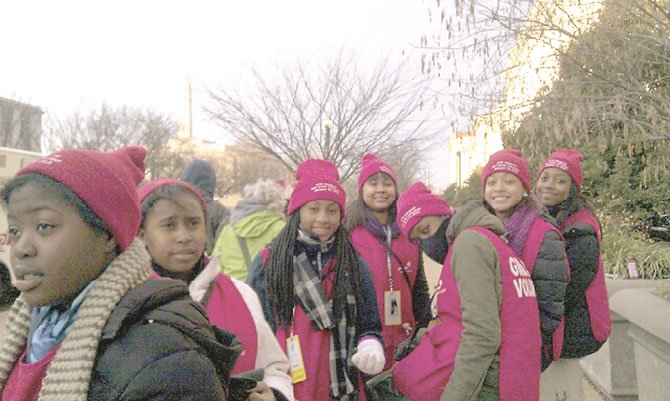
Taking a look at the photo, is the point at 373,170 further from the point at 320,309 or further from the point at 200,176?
the point at 200,176

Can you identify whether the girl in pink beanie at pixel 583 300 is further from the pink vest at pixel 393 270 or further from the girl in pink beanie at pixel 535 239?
the pink vest at pixel 393 270

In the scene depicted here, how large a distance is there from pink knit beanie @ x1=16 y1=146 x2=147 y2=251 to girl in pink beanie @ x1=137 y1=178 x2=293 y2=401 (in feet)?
2.59

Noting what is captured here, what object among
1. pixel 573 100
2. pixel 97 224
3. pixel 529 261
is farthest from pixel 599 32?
pixel 97 224

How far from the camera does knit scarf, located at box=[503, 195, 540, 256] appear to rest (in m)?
2.99

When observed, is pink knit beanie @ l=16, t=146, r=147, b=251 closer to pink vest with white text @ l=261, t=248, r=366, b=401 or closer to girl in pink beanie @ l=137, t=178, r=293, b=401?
girl in pink beanie @ l=137, t=178, r=293, b=401

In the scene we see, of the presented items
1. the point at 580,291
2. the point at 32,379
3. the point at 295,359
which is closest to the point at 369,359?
the point at 295,359

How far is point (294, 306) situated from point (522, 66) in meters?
3.86

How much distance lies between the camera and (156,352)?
44.8 inches

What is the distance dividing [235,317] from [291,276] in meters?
0.93

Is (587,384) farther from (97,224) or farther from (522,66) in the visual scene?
(97,224)

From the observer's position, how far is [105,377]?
44.9 inches

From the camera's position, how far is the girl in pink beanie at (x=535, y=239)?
283 centimetres

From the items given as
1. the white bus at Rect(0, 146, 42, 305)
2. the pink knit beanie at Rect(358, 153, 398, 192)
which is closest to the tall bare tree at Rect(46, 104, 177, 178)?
the white bus at Rect(0, 146, 42, 305)

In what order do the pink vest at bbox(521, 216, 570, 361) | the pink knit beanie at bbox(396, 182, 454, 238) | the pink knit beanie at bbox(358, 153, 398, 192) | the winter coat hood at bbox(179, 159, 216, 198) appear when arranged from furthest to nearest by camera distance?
the winter coat hood at bbox(179, 159, 216, 198), the pink knit beanie at bbox(358, 153, 398, 192), the pink knit beanie at bbox(396, 182, 454, 238), the pink vest at bbox(521, 216, 570, 361)
